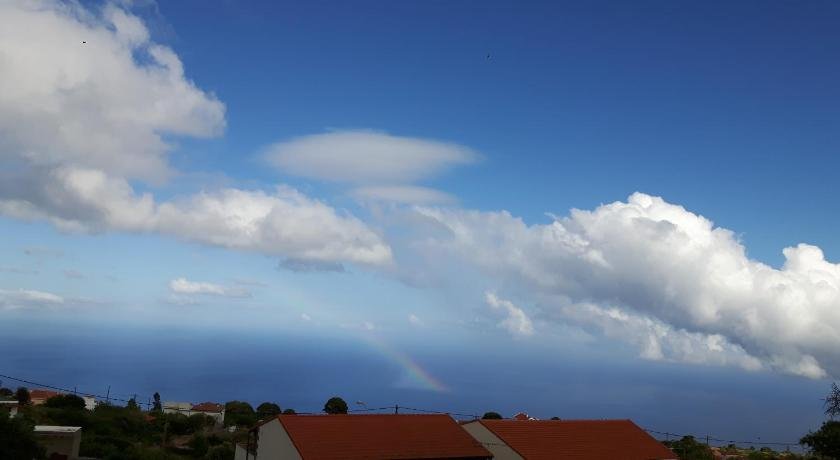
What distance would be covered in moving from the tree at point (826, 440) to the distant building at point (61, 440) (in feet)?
146

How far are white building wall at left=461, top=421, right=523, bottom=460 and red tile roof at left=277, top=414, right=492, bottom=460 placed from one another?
22.6 inches

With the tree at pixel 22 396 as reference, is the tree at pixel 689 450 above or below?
below

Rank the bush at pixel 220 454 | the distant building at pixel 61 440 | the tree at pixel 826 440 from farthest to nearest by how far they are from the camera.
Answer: the bush at pixel 220 454, the tree at pixel 826 440, the distant building at pixel 61 440

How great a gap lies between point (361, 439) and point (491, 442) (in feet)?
22.9

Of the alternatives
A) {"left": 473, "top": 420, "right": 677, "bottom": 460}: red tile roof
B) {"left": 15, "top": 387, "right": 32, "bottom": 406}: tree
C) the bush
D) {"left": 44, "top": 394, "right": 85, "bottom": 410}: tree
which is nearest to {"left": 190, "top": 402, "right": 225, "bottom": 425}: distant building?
{"left": 44, "top": 394, "right": 85, "bottom": 410}: tree

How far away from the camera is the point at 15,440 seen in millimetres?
24969

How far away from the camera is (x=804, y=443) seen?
37500mm

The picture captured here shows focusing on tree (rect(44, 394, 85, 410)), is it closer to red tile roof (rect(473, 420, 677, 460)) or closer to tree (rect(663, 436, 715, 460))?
red tile roof (rect(473, 420, 677, 460))

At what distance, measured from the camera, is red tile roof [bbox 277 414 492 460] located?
27.2m

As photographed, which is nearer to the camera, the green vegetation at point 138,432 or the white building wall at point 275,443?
the white building wall at point 275,443

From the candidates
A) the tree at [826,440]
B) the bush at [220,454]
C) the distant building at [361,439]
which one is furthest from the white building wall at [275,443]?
the tree at [826,440]

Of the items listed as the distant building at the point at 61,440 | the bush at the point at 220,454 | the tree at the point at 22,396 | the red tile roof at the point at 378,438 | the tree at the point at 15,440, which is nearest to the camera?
the tree at the point at 15,440

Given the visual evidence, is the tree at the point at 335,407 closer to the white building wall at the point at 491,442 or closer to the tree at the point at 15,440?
the white building wall at the point at 491,442

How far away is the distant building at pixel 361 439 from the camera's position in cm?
2723
